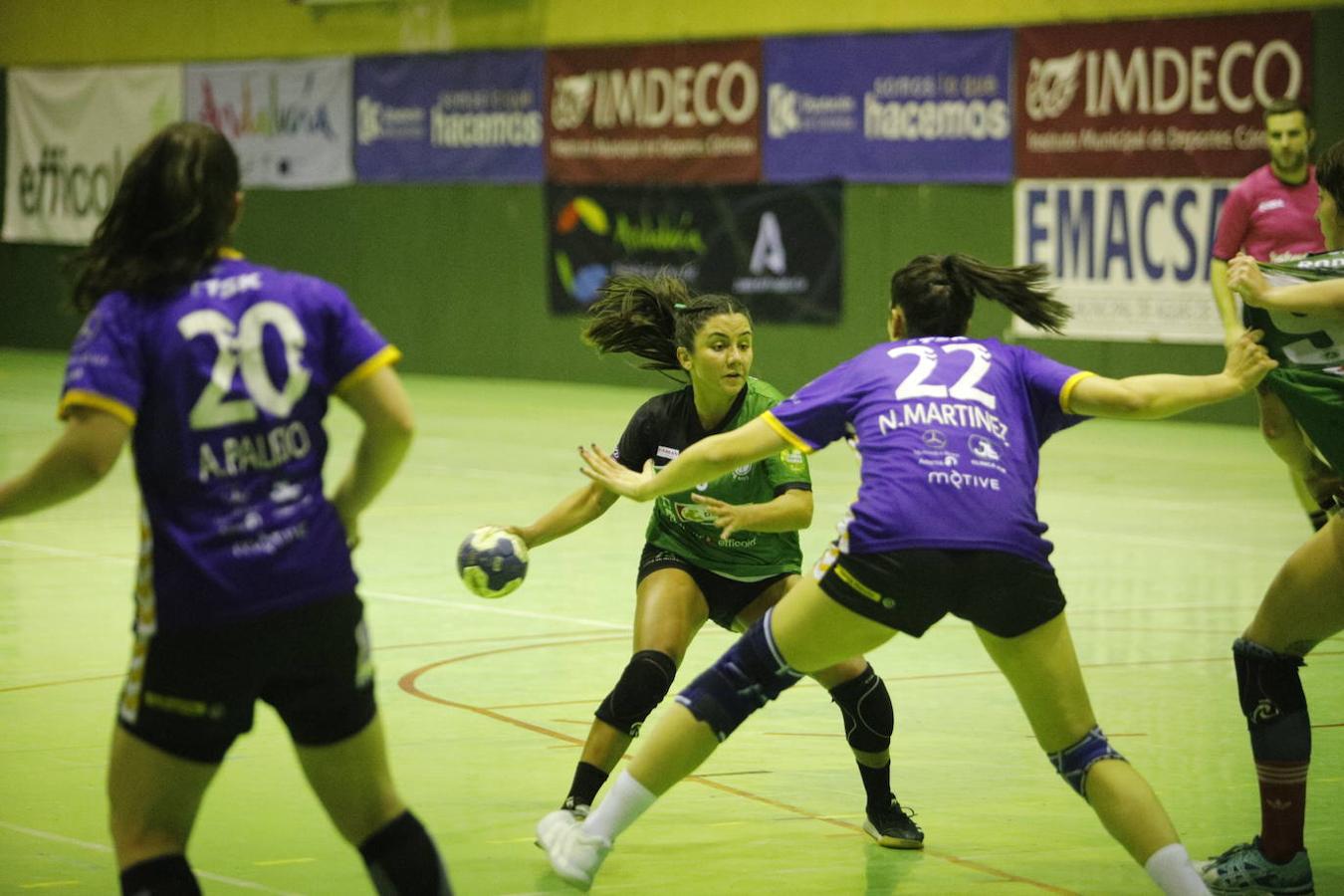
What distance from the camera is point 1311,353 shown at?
19.4 feet

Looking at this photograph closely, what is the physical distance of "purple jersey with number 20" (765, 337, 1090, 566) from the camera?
5402 millimetres

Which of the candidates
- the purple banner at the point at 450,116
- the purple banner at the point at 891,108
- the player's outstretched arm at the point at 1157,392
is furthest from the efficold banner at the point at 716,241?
the player's outstretched arm at the point at 1157,392

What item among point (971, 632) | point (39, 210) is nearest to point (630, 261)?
point (39, 210)

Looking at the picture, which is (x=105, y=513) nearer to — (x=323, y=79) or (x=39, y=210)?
(x=323, y=79)

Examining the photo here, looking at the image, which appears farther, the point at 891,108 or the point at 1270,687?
the point at 891,108

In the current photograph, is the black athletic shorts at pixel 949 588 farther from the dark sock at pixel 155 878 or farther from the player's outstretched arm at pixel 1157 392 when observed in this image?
the dark sock at pixel 155 878

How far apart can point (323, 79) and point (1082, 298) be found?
10.6 metres

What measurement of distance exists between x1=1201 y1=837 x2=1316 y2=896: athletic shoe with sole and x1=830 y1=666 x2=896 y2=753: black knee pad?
1079 mm

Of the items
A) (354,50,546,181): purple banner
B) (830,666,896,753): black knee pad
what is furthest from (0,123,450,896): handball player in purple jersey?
(354,50,546,181): purple banner

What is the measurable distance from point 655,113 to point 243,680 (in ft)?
65.4

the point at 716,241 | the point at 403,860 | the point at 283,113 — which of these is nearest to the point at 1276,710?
the point at 403,860

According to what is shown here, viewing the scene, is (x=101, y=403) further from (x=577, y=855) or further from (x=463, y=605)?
(x=463, y=605)

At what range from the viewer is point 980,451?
5457mm

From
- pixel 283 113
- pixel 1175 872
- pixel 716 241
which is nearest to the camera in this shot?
pixel 1175 872
